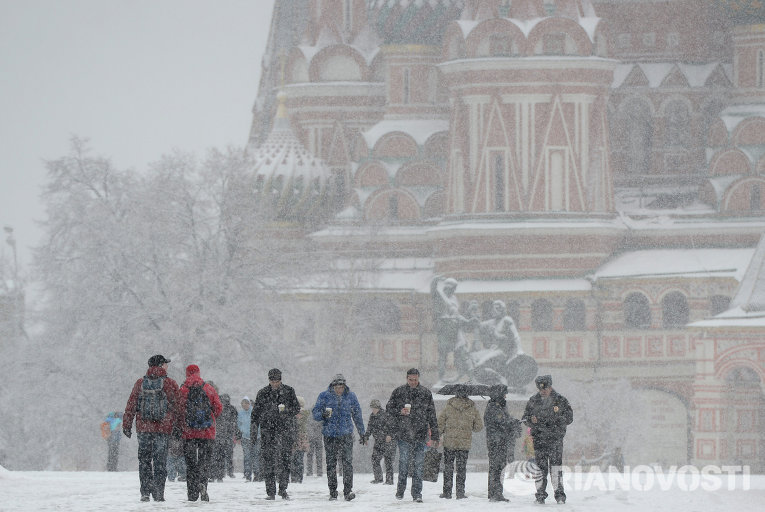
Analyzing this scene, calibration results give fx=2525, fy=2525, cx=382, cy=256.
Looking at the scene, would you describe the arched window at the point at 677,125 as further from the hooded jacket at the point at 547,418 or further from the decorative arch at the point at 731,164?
the hooded jacket at the point at 547,418

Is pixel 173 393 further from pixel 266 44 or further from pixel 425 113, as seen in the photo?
pixel 266 44

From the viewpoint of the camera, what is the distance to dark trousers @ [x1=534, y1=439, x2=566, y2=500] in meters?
23.1

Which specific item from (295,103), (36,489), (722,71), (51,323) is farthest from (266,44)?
(36,489)

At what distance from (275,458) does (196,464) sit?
0.78 meters

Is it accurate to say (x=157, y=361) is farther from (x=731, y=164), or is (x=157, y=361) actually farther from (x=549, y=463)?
(x=731, y=164)

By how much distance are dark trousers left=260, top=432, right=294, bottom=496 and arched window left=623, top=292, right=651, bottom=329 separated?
34.9 meters

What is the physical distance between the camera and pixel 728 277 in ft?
186

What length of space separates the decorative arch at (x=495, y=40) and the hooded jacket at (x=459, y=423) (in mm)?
34490

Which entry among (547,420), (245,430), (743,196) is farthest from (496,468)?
(743,196)

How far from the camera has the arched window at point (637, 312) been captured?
5806cm

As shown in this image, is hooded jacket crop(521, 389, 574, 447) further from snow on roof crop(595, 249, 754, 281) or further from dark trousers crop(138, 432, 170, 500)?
snow on roof crop(595, 249, 754, 281)

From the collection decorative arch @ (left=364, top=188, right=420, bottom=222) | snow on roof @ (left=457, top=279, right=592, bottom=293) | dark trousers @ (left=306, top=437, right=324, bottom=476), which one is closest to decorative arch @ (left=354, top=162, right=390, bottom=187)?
decorative arch @ (left=364, top=188, right=420, bottom=222)

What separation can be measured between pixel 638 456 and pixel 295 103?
49.1 ft

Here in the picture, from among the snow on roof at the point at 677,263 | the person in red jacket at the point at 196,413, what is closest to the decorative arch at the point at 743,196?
the snow on roof at the point at 677,263
